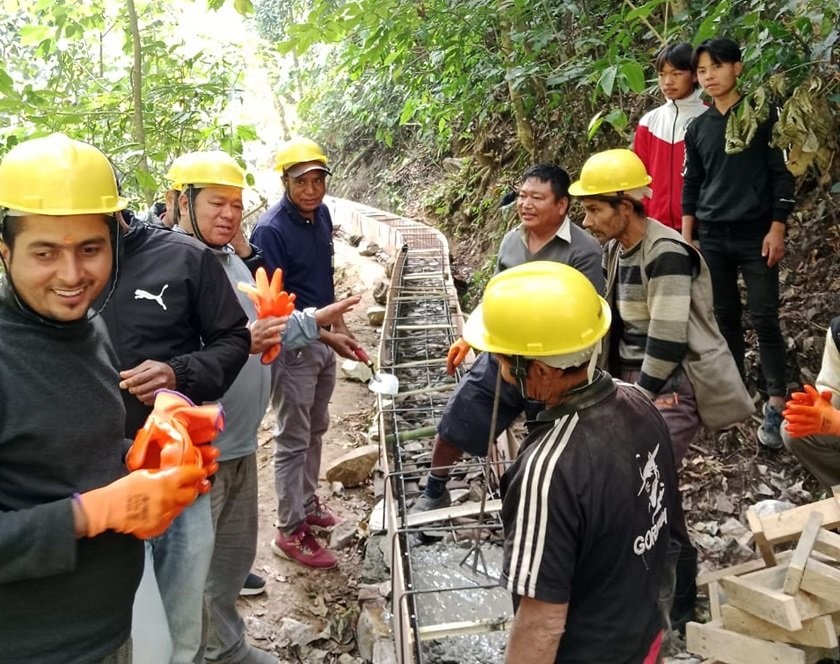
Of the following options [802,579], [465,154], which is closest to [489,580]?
[802,579]

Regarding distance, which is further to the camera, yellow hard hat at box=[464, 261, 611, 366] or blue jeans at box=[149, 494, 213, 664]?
blue jeans at box=[149, 494, 213, 664]

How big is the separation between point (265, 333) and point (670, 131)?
2.93m

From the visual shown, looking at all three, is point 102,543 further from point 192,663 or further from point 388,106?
point 388,106

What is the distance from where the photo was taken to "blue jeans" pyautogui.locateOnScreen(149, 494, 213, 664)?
203cm

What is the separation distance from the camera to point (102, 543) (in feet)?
4.62

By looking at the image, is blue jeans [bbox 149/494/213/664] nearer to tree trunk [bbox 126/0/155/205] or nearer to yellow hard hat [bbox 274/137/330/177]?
yellow hard hat [bbox 274/137/330/177]

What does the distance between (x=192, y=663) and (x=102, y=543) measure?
103 centimetres

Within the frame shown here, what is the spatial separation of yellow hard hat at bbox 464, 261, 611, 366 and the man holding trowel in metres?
1.98

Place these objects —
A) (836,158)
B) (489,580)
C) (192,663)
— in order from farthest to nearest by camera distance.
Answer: (836,158) → (489,580) → (192,663)

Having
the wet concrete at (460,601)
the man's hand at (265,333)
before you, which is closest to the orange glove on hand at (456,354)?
the wet concrete at (460,601)

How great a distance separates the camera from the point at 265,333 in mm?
2564

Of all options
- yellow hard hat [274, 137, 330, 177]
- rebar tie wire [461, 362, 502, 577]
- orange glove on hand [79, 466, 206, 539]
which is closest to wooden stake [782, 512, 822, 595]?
rebar tie wire [461, 362, 502, 577]

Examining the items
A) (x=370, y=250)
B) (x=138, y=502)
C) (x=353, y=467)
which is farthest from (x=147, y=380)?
(x=370, y=250)

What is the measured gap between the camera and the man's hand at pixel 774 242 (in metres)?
3.42
